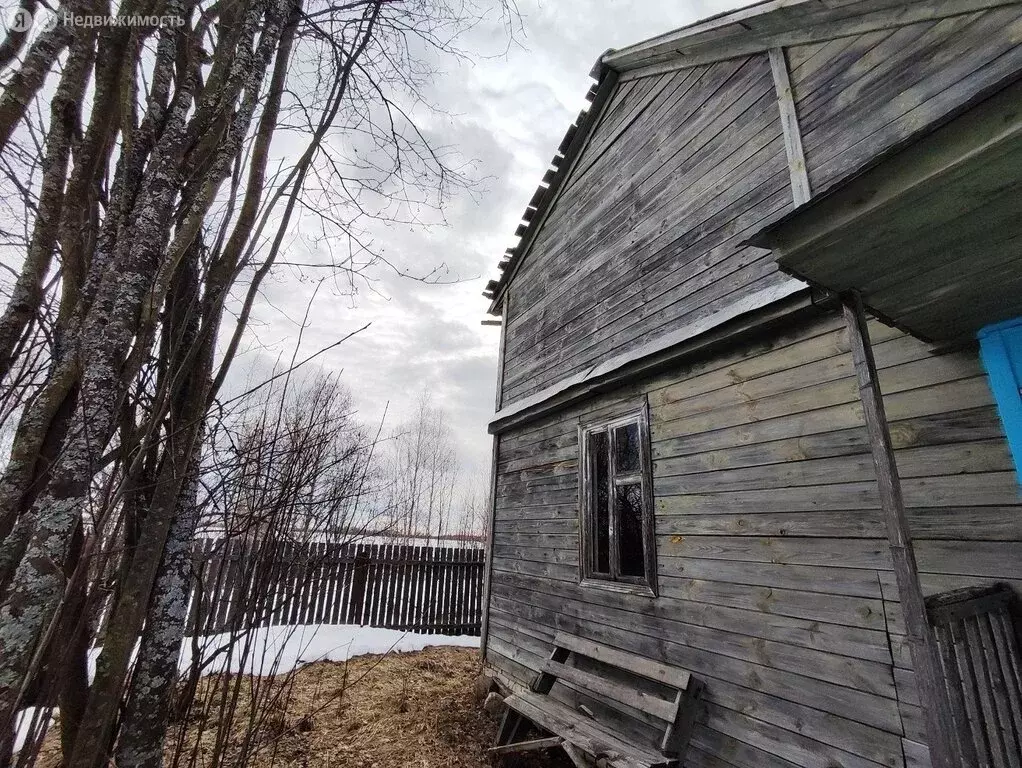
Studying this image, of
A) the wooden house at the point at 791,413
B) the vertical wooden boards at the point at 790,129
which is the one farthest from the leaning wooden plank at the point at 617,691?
the vertical wooden boards at the point at 790,129

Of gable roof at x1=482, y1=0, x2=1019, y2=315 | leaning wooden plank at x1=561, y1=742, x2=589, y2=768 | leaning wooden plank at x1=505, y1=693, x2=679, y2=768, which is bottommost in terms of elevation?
leaning wooden plank at x1=561, y1=742, x2=589, y2=768

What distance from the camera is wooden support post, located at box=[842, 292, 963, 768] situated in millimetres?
1636

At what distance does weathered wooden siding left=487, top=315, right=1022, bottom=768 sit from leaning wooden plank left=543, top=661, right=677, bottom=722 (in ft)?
0.99

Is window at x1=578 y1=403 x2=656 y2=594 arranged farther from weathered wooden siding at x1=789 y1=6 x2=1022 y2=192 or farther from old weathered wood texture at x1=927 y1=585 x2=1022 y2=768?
weathered wooden siding at x1=789 y1=6 x2=1022 y2=192

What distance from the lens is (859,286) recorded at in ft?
7.25

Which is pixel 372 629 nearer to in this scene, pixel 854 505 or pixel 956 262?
pixel 854 505

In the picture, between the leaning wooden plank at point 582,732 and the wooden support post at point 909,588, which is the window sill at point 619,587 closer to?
the leaning wooden plank at point 582,732

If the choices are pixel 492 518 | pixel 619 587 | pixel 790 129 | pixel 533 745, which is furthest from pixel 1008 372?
pixel 492 518

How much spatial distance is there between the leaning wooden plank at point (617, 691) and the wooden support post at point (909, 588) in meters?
2.23

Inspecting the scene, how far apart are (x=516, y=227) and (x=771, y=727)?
6891mm

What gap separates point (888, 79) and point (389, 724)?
733cm

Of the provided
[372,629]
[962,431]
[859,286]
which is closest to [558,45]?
[859,286]

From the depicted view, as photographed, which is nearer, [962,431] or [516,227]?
[962,431]

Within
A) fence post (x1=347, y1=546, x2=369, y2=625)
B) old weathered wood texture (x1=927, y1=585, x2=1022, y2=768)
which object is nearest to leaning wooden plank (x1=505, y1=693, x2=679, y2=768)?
old weathered wood texture (x1=927, y1=585, x2=1022, y2=768)
